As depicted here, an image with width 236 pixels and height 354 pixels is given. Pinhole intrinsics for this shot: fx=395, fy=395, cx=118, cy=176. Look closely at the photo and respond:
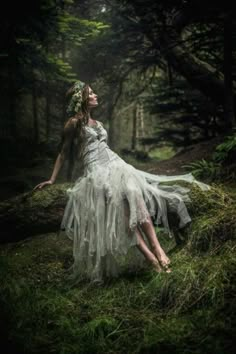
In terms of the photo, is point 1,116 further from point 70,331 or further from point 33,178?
point 70,331

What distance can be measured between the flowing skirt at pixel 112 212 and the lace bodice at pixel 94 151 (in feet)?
0.23

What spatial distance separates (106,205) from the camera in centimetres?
454

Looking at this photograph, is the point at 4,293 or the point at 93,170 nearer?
the point at 4,293

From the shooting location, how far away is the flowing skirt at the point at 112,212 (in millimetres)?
4320

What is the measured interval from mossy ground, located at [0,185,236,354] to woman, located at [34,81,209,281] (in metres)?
0.21

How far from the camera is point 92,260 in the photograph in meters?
4.64

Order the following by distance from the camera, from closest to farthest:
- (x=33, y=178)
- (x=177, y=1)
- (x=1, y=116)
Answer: (x=177, y=1), (x=33, y=178), (x=1, y=116)

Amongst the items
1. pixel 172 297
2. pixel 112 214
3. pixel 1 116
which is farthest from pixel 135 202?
pixel 1 116

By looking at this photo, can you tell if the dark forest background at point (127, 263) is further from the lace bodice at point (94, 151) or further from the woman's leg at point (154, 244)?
the lace bodice at point (94, 151)

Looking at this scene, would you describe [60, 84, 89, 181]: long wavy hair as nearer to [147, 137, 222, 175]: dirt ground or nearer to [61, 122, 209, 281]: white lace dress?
[61, 122, 209, 281]: white lace dress

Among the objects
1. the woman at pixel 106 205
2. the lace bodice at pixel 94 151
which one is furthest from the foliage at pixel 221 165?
the lace bodice at pixel 94 151

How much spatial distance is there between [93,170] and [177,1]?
13.8 ft

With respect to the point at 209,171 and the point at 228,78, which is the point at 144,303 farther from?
the point at 228,78

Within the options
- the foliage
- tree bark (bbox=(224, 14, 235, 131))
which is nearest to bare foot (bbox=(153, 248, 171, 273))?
the foliage
